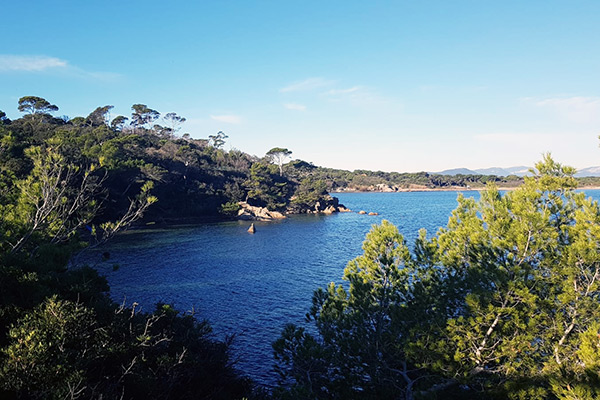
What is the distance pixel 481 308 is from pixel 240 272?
31.4 meters

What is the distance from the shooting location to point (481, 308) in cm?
1221

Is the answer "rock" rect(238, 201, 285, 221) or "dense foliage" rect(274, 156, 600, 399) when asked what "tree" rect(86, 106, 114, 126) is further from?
"dense foliage" rect(274, 156, 600, 399)

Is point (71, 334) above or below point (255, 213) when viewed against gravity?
above

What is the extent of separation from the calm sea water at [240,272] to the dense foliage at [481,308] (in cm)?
723

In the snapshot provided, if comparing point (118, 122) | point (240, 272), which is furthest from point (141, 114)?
point (240, 272)

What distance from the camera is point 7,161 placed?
→ 146ft

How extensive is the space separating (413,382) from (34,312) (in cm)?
1181

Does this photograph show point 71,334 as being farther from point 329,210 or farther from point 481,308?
point 329,210

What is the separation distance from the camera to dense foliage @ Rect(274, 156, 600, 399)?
11617 millimetres

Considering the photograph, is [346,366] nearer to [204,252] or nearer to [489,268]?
[489,268]

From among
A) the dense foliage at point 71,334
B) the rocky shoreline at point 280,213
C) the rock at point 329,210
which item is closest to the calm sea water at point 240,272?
the dense foliage at point 71,334

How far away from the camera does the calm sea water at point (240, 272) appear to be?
26.3 meters

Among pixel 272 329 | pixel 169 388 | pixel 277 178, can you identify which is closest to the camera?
pixel 169 388

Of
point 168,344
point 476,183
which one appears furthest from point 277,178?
point 476,183
